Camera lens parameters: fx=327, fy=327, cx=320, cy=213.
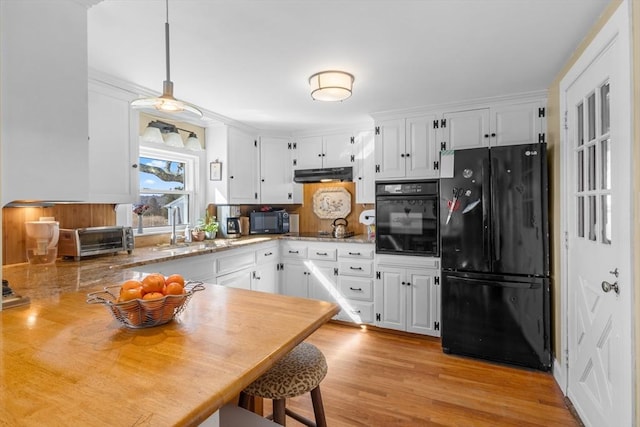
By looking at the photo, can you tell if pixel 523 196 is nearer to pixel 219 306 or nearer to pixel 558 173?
pixel 558 173

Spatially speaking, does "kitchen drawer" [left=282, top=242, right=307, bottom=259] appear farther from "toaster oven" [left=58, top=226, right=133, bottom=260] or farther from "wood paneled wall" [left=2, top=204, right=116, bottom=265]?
"wood paneled wall" [left=2, top=204, right=116, bottom=265]

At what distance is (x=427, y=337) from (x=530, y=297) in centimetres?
104

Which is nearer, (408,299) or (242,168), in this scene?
(408,299)

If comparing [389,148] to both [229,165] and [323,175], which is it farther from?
[229,165]

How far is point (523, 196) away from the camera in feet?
8.59

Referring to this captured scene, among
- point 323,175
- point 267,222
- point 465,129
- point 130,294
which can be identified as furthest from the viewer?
point 267,222

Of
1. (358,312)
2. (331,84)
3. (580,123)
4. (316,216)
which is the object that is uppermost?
(331,84)

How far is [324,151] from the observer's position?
411cm

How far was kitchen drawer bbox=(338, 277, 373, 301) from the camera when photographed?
3.49 meters

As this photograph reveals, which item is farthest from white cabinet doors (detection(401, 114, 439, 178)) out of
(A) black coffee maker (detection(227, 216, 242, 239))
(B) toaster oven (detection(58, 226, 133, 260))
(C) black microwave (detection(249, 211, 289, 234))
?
(B) toaster oven (detection(58, 226, 133, 260))

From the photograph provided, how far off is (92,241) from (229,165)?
1659 millimetres

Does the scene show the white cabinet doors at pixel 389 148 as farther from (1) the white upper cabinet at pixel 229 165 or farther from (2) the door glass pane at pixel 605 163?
(2) the door glass pane at pixel 605 163

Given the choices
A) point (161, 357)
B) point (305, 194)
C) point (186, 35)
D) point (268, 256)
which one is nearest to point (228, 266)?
point (268, 256)

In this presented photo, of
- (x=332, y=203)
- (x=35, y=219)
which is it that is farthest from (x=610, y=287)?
(x=35, y=219)
